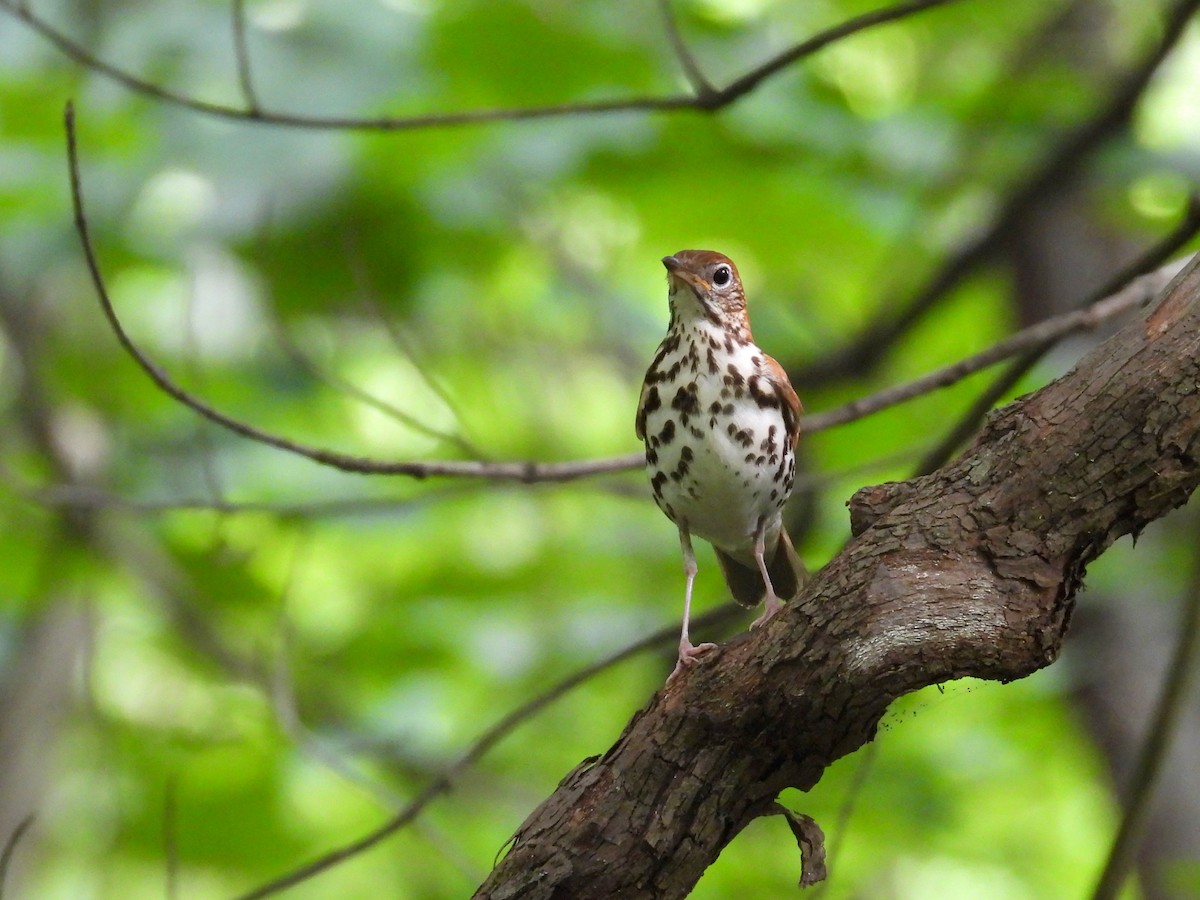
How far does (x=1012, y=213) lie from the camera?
4.85m

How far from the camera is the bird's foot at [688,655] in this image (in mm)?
2486

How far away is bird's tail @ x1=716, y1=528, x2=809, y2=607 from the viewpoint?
156 inches

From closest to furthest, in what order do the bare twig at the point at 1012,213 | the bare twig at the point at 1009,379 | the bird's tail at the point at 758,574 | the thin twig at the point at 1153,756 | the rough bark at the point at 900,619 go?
the rough bark at the point at 900,619 → the thin twig at the point at 1153,756 → the bare twig at the point at 1009,379 → the bird's tail at the point at 758,574 → the bare twig at the point at 1012,213

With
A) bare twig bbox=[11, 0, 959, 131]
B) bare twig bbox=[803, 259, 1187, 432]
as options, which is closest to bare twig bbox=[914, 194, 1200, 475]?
bare twig bbox=[803, 259, 1187, 432]

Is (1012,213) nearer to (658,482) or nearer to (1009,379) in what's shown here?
(1009,379)

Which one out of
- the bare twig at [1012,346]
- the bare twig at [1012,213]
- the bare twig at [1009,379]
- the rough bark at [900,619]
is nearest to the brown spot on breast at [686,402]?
the bare twig at [1012,346]

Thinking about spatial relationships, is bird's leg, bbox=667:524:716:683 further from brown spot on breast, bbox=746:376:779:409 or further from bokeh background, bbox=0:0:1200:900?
brown spot on breast, bbox=746:376:779:409

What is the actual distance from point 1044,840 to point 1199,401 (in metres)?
6.28

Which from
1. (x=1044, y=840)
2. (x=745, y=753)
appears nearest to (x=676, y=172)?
(x=745, y=753)

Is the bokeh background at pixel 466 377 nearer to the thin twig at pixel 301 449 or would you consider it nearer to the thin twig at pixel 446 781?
the thin twig at pixel 446 781

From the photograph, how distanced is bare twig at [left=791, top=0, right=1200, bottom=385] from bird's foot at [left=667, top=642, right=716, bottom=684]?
2.19 meters

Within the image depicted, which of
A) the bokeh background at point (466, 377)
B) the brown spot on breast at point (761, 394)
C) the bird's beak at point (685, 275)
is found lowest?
the bokeh background at point (466, 377)

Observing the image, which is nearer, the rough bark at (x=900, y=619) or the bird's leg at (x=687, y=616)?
the rough bark at (x=900, y=619)

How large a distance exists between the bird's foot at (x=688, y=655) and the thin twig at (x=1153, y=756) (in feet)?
3.79
